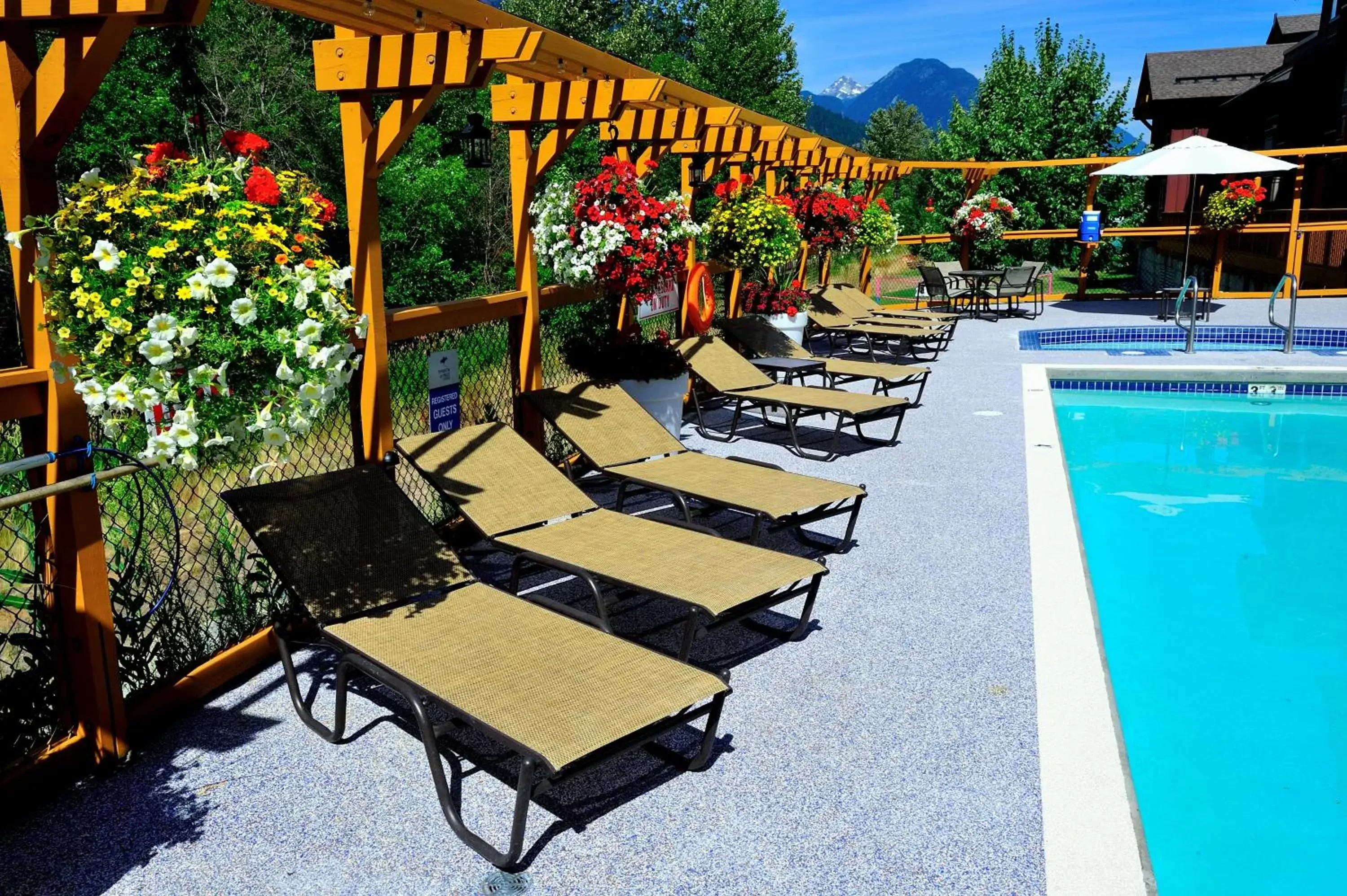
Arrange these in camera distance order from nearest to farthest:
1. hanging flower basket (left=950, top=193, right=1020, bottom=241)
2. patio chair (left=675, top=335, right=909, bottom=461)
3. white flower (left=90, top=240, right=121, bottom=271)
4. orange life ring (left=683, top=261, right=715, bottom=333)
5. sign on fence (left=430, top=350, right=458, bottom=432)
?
white flower (left=90, top=240, right=121, bottom=271) < sign on fence (left=430, top=350, right=458, bottom=432) < patio chair (left=675, top=335, right=909, bottom=461) < orange life ring (left=683, top=261, right=715, bottom=333) < hanging flower basket (left=950, top=193, right=1020, bottom=241)

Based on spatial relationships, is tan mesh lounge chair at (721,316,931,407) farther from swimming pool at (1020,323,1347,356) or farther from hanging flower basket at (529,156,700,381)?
swimming pool at (1020,323,1347,356)

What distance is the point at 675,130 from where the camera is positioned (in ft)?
22.2

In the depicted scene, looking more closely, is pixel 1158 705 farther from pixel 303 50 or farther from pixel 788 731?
pixel 303 50

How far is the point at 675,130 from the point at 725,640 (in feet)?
13.0

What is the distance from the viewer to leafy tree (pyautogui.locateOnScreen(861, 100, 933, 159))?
181ft

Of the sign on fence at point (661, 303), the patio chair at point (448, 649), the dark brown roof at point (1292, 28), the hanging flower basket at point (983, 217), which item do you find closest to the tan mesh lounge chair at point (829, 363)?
the sign on fence at point (661, 303)

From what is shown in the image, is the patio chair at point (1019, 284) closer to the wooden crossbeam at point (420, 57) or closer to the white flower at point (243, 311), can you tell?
the wooden crossbeam at point (420, 57)

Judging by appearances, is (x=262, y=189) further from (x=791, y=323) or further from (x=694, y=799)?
(x=791, y=323)

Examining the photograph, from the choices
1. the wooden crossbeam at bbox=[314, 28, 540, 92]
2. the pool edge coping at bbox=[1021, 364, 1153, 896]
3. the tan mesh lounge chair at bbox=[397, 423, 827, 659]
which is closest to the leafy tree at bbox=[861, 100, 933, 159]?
the pool edge coping at bbox=[1021, 364, 1153, 896]

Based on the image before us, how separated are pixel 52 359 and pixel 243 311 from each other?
2.19 feet

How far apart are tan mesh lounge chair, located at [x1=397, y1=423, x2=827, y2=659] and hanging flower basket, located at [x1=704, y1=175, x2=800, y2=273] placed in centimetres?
425

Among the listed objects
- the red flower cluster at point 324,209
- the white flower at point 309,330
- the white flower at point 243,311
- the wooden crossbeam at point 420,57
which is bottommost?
the white flower at point 309,330

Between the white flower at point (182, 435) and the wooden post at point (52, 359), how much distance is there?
0.55 m

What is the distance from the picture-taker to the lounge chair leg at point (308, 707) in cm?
315
